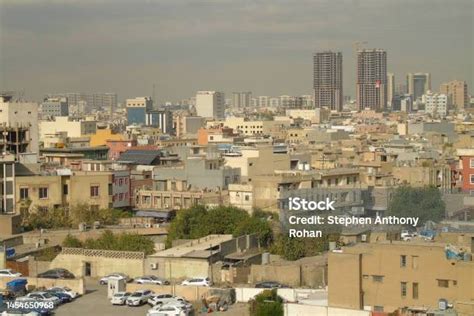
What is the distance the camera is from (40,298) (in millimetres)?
10672

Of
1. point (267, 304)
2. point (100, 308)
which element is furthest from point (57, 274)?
point (267, 304)

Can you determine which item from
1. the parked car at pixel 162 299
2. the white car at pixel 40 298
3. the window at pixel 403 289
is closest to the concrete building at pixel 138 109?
the white car at pixel 40 298

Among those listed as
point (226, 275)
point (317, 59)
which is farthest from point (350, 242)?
point (317, 59)

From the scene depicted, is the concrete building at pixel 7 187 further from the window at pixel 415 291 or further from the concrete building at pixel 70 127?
the concrete building at pixel 70 127

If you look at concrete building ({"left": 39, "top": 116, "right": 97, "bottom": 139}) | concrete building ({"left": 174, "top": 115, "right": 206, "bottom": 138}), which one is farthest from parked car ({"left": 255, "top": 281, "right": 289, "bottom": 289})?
concrete building ({"left": 174, "top": 115, "right": 206, "bottom": 138})

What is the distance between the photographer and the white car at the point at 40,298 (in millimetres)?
10555

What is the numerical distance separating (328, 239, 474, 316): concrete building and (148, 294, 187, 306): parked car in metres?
1.53

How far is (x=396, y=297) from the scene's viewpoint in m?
9.91

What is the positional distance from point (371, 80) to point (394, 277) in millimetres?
92412

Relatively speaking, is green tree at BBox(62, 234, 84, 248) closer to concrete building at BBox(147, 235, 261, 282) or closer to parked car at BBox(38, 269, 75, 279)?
concrete building at BBox(147, 235, 261, 282)

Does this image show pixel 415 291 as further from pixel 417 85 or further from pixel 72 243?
pixel 417 85

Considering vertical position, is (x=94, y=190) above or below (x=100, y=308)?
above

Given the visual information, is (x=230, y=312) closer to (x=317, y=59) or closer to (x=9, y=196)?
(x=9, y=196)

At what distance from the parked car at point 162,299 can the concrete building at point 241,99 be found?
375ft
